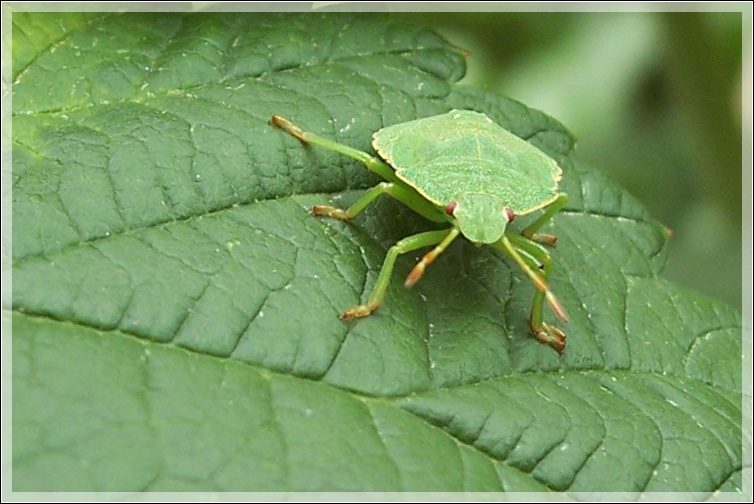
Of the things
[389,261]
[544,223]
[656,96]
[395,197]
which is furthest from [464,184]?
[656,96]

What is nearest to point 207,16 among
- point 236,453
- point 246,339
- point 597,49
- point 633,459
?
point 246,339

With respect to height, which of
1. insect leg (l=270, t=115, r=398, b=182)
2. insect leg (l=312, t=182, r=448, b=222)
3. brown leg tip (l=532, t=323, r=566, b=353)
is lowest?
brown leg tip (l=532, t=323, r=566, b=353)

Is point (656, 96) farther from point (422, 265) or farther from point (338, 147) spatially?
point (422, 265)

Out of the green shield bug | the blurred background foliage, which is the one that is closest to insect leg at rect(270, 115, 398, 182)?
the green shield bug

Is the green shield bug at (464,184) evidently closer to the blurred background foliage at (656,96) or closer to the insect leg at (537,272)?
the insect leg at (537,272)

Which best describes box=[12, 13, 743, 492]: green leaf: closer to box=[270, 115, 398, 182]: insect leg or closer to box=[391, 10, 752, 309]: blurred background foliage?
box=[270, 115, 398, 182]: insect leg

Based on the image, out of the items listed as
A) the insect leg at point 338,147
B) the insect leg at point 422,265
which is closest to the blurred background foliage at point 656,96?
the insect leg at point 338,147
